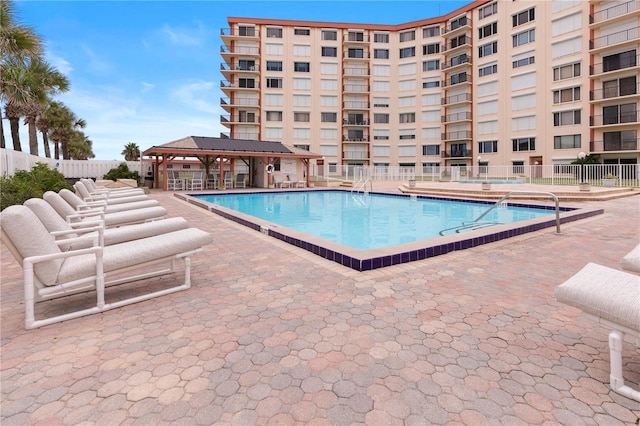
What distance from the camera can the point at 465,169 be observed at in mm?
29781

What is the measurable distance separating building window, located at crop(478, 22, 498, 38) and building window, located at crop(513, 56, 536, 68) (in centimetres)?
472

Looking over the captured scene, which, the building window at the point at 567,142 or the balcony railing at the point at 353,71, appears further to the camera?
the balcony railing at the point at 353,71

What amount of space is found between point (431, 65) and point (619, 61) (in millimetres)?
19398

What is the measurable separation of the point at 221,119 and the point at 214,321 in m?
42.9

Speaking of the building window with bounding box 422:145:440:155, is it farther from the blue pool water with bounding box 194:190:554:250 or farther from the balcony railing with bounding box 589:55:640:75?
the blue pool water with bounding box 194:190:554:250

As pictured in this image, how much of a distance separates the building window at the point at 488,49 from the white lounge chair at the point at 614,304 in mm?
43113

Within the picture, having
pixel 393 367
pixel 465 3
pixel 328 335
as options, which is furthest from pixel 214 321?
pixel 465 3

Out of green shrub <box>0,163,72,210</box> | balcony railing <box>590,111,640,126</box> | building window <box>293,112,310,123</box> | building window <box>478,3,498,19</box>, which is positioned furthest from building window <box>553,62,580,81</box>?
green shrub <box>0,163,72,210</box>

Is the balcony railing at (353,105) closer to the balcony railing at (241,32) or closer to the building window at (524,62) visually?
the balcony railing at (241,32)

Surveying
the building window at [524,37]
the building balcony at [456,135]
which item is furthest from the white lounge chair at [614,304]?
the building balcony at [456,135]

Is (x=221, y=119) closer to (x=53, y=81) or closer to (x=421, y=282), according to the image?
(x=53, y=81)

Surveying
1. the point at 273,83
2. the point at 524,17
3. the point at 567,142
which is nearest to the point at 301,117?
the point at 273,83

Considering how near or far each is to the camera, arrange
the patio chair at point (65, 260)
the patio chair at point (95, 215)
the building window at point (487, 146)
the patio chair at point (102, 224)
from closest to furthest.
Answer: the patio chair at point (65, 260)
the patio chair at point (102, 224)
the patio chair at point (95, 215)
the building window at point (487, 146)

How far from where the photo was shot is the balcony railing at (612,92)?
28172 mm
